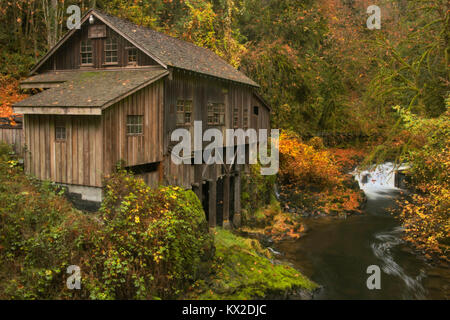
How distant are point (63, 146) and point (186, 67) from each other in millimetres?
5264

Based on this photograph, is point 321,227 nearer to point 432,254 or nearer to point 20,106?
point 432,254

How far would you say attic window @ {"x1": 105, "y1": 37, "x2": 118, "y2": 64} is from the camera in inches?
546

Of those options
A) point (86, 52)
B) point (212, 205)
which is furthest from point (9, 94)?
point (212, 205)

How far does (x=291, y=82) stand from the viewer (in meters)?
30.2

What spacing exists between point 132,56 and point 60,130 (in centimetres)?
385

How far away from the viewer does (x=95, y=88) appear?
12.1 m

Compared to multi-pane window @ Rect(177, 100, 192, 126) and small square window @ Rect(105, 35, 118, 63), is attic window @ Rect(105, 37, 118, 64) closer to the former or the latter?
small square window @ Rect(105, 35, 118, 63)

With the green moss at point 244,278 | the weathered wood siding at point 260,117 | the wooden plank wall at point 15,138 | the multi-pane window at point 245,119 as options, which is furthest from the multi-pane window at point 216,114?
the wooden plank wall at point 15,138

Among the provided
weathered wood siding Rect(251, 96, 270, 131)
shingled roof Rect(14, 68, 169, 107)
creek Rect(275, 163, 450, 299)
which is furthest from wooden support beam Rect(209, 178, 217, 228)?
shingled roof Rect(14, 68, 169, 107)

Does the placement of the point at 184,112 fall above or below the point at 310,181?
above

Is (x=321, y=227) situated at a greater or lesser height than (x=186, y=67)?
lesser

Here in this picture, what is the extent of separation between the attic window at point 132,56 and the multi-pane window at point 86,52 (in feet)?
5.56

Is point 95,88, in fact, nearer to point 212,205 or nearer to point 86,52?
point 86,52
